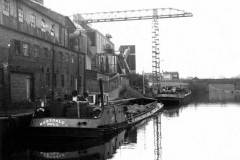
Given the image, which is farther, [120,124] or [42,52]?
[42,52]

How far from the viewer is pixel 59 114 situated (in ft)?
60.3

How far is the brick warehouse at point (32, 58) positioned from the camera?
76.5 ft

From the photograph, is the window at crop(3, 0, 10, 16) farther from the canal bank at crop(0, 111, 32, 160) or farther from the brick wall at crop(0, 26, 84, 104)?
the canal bank at crop(0, 111, 32, 160)

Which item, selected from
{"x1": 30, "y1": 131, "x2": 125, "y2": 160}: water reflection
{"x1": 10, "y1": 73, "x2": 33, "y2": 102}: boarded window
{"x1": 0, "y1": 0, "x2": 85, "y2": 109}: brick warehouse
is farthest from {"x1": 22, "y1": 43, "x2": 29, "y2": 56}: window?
{"x1": 30, "y1": 131, "x2": 125, "y2": 160}: water reflection

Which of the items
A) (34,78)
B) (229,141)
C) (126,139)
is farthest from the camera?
(34,78)

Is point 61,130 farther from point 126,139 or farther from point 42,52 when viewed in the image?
point 42,52

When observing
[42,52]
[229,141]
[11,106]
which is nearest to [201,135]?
[229,141]

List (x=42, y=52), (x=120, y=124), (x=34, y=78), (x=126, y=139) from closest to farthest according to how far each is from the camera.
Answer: (x=126, y=139) < (x=120, y=124) < (x=34, y=78) < (x=42, y=52)

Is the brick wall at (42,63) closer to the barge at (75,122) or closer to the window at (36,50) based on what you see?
the window at (36,50)

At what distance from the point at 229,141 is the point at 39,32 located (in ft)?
66.3

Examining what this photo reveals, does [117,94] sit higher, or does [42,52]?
[42,52]

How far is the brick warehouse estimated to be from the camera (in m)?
23.3

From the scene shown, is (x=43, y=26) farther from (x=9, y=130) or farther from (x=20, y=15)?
(x=9, y=130)

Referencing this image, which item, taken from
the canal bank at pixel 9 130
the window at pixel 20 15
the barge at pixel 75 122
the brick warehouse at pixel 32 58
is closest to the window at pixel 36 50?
the brick warehouse at pixel 32 58
